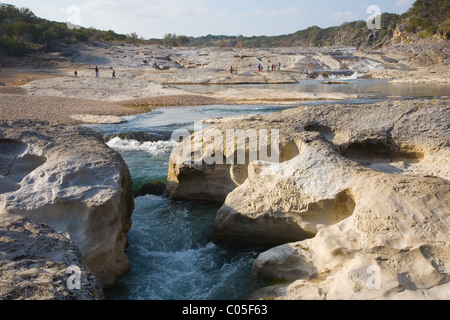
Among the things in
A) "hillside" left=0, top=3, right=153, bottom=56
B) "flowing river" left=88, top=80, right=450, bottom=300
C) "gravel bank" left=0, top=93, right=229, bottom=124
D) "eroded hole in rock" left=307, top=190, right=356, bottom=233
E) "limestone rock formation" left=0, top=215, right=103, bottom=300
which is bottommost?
"flowing river" left=88, top=80, right=450, bottom=300

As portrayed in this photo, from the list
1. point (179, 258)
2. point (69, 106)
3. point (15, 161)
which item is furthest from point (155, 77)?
point (179, 258)

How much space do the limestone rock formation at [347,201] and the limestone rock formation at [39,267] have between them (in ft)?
7.34

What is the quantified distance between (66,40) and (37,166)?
54108 mm

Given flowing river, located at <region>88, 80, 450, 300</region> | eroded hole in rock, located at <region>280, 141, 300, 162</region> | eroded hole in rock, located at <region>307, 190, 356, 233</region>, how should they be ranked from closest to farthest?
flowing river, located at <region>88, 80, 450, 300</region> < eroded hole in rock, located at <region>307, 190, 356, 233</region> < eroded hole in rock, located at <region>280, 141, 300, 162</region>

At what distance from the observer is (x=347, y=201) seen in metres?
5.50

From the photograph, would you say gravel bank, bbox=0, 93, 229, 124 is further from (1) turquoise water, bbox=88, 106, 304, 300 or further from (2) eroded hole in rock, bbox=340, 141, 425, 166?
(2) eroded hole in rock, bbox=340, 141, 425, 166

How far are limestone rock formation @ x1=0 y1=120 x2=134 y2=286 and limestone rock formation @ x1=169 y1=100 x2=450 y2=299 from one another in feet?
5.87

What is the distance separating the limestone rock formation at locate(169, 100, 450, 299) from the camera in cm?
427

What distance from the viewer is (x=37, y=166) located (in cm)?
613

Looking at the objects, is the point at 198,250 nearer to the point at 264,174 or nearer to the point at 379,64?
the point at 264,174

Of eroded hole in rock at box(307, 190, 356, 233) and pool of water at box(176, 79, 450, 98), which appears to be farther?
pool of water at box(176, 79, 450, 98)

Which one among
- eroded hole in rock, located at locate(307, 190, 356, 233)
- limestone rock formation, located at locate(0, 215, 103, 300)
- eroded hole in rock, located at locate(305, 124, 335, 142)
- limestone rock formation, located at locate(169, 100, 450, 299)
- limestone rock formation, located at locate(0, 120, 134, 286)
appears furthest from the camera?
eroded hole in rock, located at locate(305, 124, 335, 142)

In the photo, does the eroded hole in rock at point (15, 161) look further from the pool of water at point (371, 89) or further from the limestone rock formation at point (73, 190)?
the pool of water at point (371, 89)

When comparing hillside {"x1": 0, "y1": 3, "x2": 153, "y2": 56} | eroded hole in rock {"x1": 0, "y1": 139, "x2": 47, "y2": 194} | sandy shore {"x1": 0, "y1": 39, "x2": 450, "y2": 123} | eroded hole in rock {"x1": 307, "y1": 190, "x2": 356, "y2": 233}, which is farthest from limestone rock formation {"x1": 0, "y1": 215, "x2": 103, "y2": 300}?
hillside {"x1": 0, "y1": 3, "x2": 153, "y2": 56}
